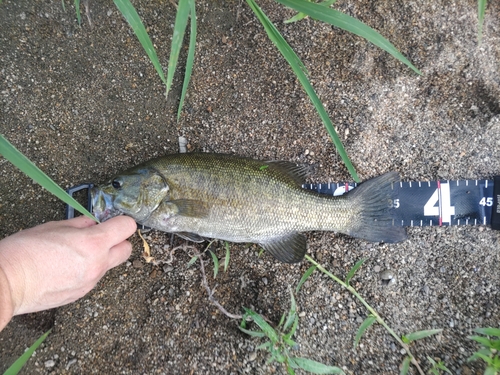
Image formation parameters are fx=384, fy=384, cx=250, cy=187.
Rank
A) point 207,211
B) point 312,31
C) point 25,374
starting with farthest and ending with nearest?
point 312,31 → point 25,374 → point 207,211

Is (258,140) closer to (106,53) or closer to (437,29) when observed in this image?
(106,53)

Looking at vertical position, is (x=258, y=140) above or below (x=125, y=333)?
above

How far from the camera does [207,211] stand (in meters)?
2.78

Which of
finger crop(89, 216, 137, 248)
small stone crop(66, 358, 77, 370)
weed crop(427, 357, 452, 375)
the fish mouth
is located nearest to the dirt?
small stone crop(66, 358, 77, 370)

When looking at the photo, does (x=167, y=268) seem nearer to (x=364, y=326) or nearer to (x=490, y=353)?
A: (x=364, y=326)

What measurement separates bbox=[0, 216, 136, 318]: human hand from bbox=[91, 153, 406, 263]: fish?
11.1 inches

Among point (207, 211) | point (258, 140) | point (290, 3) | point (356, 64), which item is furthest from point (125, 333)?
point (356, 64)

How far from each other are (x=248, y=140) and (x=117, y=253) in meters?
1.34

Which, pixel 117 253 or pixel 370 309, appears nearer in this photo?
pixel 117 253

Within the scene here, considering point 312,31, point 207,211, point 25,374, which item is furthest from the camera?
point 312,31

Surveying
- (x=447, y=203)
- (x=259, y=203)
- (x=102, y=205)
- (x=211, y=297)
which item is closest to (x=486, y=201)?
(x=447, y=203)

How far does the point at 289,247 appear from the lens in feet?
9.57

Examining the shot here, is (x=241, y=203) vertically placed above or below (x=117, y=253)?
above

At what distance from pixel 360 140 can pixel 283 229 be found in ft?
3.26
